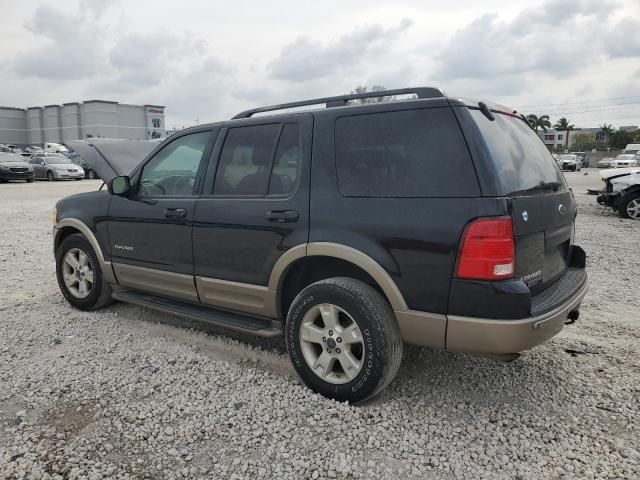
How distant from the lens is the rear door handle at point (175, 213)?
4089 mm

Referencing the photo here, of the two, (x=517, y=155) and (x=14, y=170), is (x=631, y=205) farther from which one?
(x=14, y=170)

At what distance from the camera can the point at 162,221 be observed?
4250 millimetres

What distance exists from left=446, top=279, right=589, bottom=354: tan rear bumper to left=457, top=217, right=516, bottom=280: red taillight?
256 millimetres

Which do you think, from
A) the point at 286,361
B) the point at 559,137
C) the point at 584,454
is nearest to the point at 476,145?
the point at 584,454

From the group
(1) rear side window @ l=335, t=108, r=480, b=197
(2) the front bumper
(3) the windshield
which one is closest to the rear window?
(3) the windshield

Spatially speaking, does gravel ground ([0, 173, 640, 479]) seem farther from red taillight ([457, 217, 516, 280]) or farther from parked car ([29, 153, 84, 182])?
parked car ([29, 153, 84, 182])

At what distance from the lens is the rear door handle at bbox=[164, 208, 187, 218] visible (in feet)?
13.4

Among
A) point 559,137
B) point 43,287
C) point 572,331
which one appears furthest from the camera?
point 559,137

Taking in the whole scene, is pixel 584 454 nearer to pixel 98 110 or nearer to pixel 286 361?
pixel 286 361

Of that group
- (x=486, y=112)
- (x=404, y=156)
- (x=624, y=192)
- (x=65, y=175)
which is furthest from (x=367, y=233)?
(x=65, y=175)

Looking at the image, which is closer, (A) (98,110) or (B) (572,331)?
(B) (572,331)

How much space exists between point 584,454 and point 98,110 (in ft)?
277

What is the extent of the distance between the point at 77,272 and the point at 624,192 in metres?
11.3

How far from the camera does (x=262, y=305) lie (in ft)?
12.2
